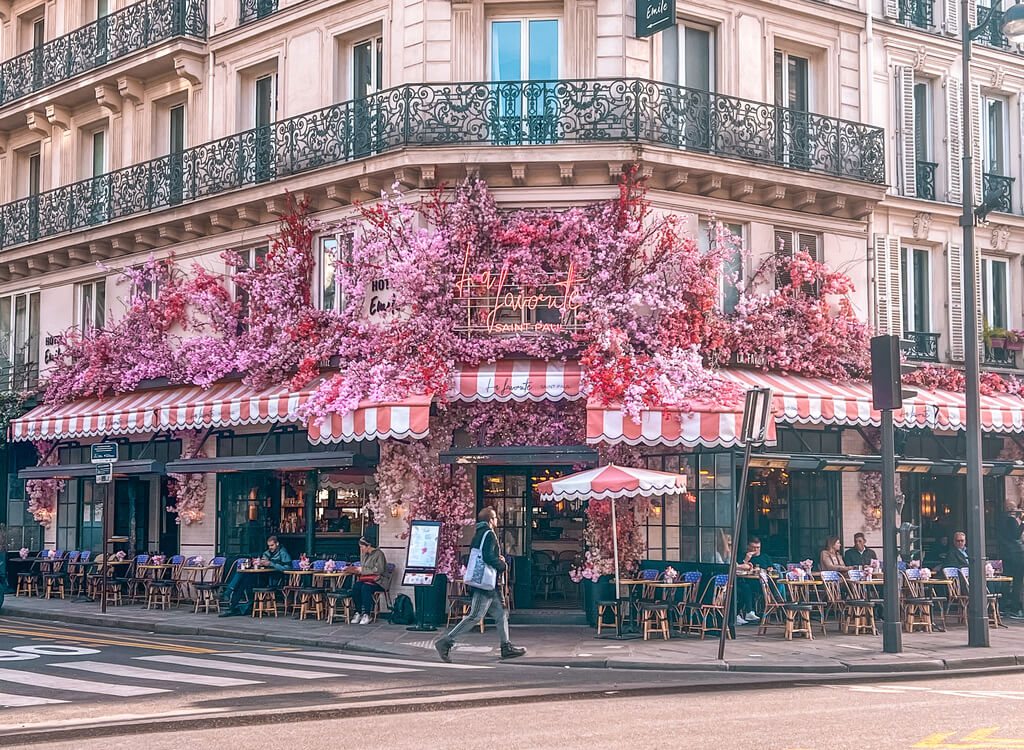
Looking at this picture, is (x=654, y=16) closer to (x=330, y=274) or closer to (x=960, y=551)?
(x=330, y=274)

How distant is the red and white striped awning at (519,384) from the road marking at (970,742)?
9.90 meters

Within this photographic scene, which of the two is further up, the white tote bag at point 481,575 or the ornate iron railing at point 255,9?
the ornate iron railing at point 255,9

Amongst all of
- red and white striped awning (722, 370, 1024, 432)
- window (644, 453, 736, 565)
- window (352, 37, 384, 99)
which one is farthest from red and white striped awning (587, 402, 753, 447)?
window (352, 37, 384, 99)

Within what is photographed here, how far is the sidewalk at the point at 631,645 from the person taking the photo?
15344 mm

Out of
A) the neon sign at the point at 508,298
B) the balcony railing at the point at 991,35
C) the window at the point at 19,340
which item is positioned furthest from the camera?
the window at the point at 19,340

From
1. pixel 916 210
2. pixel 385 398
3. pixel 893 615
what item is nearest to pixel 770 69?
pixel 916 210

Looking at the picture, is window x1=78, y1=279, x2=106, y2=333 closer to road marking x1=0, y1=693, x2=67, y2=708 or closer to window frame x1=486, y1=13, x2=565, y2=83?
window frame x1=486, y1=13, x2=565, y2=83

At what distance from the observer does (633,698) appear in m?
12.1

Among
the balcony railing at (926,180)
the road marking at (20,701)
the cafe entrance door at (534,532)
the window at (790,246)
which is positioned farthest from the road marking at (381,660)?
the balcony railing at (926,180)

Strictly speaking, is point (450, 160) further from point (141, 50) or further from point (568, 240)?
point (141, 50)

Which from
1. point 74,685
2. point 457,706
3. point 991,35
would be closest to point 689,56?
point 991,35

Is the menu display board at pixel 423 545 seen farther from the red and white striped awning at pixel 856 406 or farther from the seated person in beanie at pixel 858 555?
the seated person in beanie at pixel 858 555

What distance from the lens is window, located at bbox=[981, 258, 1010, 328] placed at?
2484cm

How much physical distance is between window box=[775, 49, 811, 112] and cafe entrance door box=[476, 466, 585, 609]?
7331 millimetres
